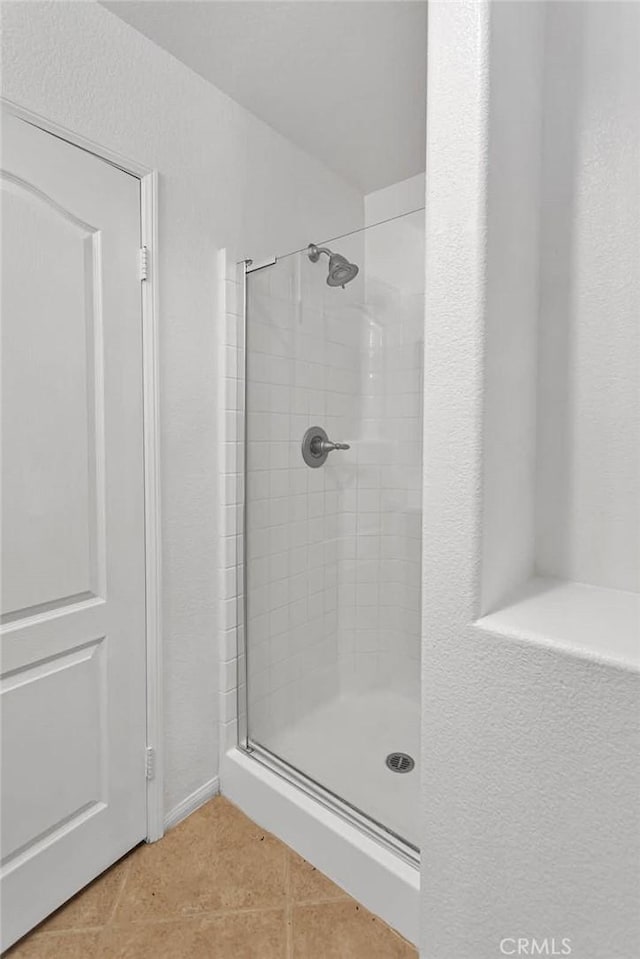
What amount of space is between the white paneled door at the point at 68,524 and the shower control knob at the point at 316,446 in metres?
0.63

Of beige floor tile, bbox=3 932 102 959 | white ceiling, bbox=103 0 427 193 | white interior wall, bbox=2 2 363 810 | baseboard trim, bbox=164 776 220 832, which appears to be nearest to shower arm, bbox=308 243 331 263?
white interior wall, bbox=2 2 363 810

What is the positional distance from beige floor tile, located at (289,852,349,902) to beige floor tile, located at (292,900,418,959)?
23mm

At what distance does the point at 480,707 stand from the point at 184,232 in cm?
153

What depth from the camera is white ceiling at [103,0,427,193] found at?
4.38 feet

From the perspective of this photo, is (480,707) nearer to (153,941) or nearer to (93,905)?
(153,941)

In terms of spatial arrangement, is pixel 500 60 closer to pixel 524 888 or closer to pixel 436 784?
pixel 436 784

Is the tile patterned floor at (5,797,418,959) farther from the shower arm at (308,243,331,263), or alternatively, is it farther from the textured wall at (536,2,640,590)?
the shower arm at (308,243,331,263)

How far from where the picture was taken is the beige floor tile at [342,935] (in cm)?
118

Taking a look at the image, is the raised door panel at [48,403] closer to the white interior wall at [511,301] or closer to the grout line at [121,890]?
the grout line at [121,890]

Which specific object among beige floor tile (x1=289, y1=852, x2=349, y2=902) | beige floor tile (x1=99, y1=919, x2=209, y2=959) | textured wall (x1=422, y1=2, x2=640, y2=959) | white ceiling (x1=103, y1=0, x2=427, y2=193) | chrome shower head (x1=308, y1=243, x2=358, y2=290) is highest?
white ceiling (x1=103, y1=0, x2=427, y2=193)

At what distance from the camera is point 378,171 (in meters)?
2.09

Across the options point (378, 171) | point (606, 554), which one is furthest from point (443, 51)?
point (378, 171)

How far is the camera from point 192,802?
63.8 inches

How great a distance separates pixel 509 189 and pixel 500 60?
0.61 ft
